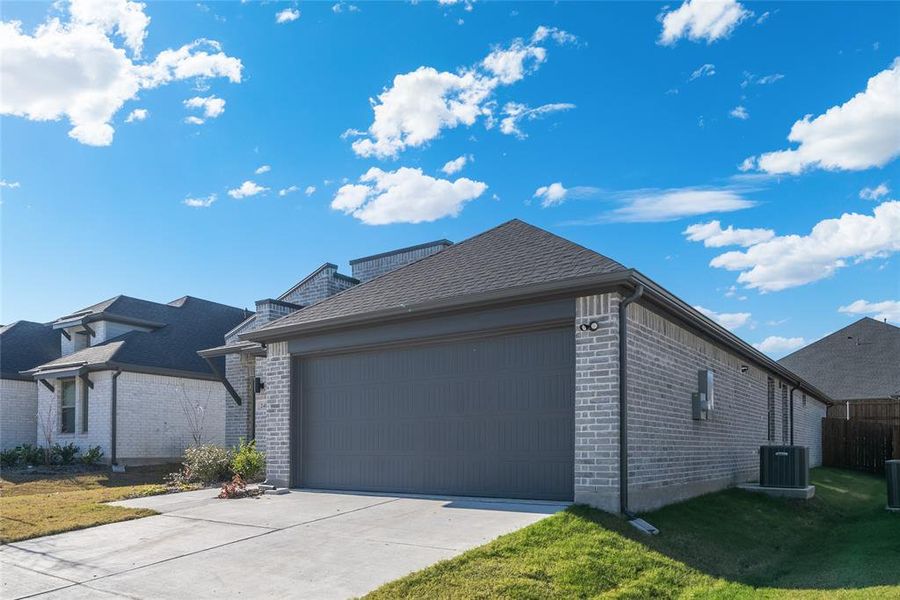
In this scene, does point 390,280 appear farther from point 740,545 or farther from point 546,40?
point 740,545

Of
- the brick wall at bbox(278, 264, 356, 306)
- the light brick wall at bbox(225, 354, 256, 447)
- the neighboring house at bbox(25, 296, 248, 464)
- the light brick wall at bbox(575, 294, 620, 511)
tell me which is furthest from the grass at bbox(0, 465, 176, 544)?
the light brick wall at bbox(575, 294, 620, 511)

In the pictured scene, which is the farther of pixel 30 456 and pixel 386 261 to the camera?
pixel 30 456

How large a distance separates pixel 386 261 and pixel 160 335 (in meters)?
9.12

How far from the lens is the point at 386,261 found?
19.6m

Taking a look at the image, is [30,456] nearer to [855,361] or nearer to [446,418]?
[446,418]

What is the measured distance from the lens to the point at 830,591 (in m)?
6.94

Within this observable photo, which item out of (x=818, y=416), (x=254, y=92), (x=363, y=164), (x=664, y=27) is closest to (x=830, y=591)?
(x=664, y=27)

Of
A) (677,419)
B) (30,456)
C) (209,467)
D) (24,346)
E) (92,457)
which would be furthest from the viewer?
(24,346)

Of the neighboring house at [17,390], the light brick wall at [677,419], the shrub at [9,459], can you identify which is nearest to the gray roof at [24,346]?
the neighboring house at [17,390]

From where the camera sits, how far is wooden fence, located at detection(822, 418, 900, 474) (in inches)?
938

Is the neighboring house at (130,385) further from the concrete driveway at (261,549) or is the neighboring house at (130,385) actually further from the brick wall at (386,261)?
the concrete driveway at (261,549)

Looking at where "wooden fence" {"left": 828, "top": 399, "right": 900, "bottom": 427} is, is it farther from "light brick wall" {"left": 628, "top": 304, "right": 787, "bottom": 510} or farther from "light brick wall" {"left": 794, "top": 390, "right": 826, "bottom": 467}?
"light brick wall" {"left": 628, "top": 304, "right": 787, "bottom": 510}

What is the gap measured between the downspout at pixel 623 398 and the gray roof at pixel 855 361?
26804 millimetres

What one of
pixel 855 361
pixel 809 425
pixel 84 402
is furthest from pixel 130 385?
pixel 855 361
